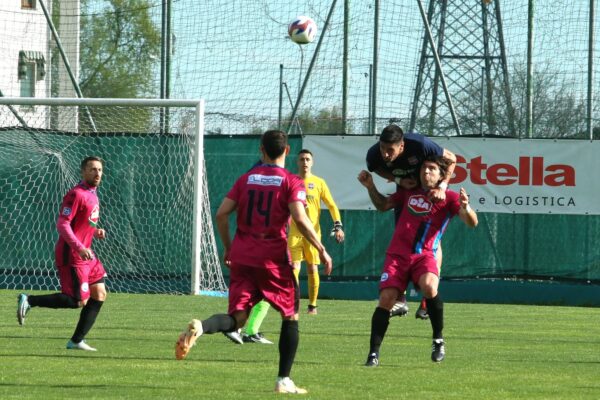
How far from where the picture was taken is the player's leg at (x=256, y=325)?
1136cm

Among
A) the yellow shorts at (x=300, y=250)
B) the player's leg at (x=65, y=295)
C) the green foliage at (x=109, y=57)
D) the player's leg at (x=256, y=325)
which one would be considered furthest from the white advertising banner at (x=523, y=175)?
the green foliage at (x=109, y=57)

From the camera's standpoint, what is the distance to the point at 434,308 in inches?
393

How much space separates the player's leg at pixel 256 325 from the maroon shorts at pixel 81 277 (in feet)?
4.65

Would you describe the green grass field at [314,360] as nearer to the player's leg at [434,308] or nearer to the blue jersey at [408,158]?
the player's leg at [434,308]

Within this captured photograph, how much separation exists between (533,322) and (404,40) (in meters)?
6.12

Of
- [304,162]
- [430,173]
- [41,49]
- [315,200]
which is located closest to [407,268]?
[430,173]

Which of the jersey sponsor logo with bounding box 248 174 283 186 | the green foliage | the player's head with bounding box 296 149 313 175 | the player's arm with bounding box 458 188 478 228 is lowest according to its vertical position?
the player's arm with bounding box 458 188 478 228

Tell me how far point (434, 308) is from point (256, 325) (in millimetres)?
2059

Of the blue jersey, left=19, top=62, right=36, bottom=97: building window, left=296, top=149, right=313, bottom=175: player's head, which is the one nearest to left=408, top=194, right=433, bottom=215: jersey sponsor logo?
the blue jersey

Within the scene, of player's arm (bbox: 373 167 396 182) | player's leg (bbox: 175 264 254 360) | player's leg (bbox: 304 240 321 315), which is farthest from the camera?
player's leg (bbox: 304 240 321 315)

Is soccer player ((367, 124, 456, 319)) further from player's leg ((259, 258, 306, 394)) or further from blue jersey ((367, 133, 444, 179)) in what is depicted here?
player's leg ((259, 258, 306, 394))

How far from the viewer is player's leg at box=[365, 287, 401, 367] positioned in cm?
955

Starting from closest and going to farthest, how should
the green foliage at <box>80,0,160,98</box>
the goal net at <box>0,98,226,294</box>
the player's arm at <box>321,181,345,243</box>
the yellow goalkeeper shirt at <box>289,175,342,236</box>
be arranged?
the player's arm at <box>321,181,345,243</box>
the yellow goalkeeper shirt at <box>289,175,342,236</box>
the goal net at <box>0,98,226,294</box>
the green foliage at <box>80,0,160,98</box>

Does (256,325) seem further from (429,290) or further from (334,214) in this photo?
(334,214)
